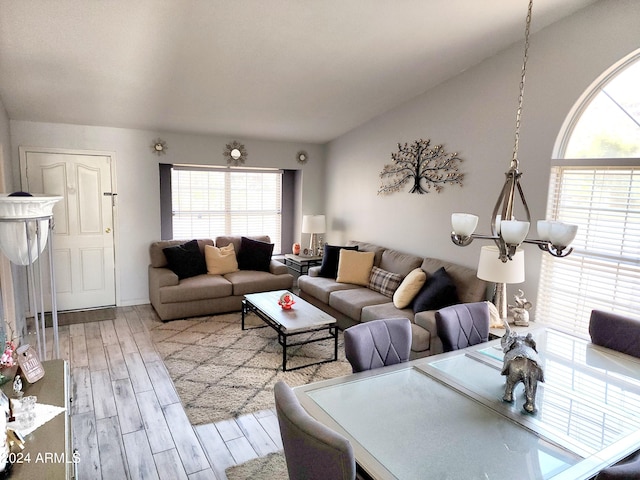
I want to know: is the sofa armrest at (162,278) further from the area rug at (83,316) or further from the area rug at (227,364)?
the area rug at (83,316)

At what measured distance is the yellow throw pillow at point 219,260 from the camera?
5527mm

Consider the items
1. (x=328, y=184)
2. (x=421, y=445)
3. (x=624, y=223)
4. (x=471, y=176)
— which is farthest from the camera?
(x=328, y=184)

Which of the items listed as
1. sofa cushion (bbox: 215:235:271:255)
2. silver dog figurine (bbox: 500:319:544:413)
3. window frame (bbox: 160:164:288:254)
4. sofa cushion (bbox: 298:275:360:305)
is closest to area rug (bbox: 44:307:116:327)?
window frame (bbox: 160:164:288:254)

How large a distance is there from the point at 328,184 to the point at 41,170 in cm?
383

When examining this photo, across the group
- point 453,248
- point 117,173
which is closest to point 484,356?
point 453,248

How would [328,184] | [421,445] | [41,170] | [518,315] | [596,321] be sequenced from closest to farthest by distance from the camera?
[421,445]
[596,321]
[518,315]
[41,170]
[328,184]

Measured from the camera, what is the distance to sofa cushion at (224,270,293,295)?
5234 millimetres

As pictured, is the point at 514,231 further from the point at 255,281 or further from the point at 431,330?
the point at 255,281

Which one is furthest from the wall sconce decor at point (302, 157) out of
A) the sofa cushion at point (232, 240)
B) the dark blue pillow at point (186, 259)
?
the dark blue pillow at point (186, 259)

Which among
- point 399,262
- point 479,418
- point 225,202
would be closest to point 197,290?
point 225,202

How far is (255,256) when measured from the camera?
579cm

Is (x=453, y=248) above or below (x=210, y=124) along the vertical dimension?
below

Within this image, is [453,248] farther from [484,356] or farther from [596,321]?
[484,356]

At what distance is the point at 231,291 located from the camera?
5172 millimetres
